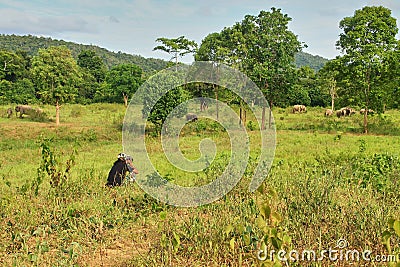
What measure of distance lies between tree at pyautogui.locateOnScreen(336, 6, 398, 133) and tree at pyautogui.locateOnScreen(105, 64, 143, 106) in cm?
1947

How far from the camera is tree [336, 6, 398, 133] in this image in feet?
60.5

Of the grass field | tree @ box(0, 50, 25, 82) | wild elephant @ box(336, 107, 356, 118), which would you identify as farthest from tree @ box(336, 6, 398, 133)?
tree @ box(0, 50, 25, 82)

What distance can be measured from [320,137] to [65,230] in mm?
14213

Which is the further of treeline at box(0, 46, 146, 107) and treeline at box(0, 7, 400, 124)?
treeline at box(0, 46, 146, 107)

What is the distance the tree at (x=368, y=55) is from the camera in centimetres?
1845

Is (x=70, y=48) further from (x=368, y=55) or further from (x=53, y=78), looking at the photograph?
(x=368, y=55)

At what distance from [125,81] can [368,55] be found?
21742 mm

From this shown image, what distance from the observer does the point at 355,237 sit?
3605 millimetres

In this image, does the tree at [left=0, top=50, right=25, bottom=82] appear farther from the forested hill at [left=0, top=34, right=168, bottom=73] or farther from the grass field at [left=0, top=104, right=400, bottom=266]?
the grass field at [left=0, top=104, right=400, bottom=266]

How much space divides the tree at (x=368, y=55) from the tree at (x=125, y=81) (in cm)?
1947

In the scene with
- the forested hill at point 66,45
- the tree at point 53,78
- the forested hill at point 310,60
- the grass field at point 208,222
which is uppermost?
the forested hill at point 310,60

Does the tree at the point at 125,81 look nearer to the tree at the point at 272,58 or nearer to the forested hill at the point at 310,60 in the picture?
the tree at the point at 272,58

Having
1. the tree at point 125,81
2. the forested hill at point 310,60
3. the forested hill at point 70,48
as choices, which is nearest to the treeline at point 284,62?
the tree at point 125,81

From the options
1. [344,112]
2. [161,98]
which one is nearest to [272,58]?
[161,98]
